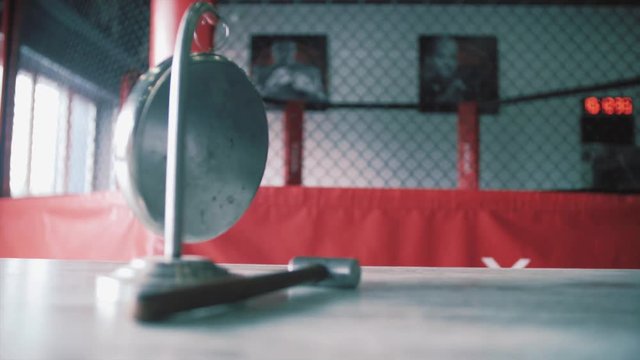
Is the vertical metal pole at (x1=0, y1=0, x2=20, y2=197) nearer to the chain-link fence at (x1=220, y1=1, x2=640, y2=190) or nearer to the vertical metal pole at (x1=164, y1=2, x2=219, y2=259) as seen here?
the vertical metal pole at (x1=164, y1=2, x2=219, y2=259)

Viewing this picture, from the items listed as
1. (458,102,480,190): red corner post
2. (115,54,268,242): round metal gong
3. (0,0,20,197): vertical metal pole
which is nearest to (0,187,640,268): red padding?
(0,0,20,197): vertical metal pole

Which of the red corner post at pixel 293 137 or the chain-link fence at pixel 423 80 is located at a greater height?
the chain-link fence at pixel 423 80

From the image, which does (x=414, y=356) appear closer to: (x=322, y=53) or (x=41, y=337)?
(x=41, y=337)

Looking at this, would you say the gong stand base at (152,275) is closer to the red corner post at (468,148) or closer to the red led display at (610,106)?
the red corner post at (468,148)

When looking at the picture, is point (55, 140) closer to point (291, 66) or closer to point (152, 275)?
point (291, 66)

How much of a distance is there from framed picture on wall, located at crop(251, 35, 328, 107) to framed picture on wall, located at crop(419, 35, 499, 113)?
0.75 meters

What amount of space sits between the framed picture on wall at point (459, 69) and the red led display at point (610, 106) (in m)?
0.62

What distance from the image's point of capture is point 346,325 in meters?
0.25

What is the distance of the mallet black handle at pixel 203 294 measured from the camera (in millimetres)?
206

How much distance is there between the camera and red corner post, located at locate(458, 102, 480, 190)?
198 cm

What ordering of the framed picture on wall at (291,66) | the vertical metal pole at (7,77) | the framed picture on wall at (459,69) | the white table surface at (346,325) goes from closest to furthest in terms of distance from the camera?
the white table surface at (346,325) → the vertical metal pole at (7,77) → the framed picture on wall at (291,66) → the framed picture on wall at (459,69)

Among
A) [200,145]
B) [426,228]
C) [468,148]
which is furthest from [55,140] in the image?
[200,145]

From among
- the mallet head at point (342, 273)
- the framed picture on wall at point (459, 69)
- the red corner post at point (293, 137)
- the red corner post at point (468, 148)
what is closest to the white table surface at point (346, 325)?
the mallet head at point (342, 273)

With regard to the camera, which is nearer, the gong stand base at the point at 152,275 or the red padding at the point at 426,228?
the gong stand base at the point at 152,275
